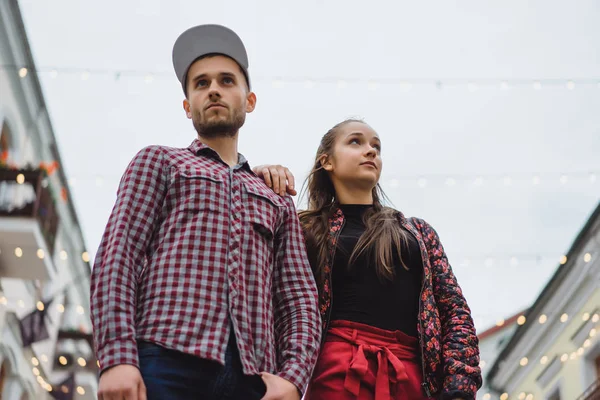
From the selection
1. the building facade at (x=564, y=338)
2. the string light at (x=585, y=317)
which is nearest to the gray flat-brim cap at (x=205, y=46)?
the building facade at (x=564, y=338)

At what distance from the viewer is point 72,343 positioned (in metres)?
13.7

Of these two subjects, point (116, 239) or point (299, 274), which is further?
point (299, 274)

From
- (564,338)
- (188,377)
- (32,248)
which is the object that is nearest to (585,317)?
(564,338)

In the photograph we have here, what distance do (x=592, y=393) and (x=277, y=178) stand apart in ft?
34.5

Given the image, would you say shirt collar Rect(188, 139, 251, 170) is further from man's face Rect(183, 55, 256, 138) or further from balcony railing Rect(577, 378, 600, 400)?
balcony railing Rect(577, 378, 600, 400)

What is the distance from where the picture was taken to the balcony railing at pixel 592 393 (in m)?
11.7

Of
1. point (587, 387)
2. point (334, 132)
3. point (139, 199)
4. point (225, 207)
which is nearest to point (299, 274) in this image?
point (225, 207)

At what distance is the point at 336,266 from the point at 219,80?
2.14 feet

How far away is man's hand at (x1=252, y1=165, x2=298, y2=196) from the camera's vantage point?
2.46 meters

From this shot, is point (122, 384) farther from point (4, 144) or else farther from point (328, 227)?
point (4, 144)

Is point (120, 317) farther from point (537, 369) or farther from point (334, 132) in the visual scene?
point (537, 369)

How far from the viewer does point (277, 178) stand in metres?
2.50

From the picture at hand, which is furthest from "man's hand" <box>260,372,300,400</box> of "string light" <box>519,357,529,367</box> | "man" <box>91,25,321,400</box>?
"string light" <box>519,357,529,367</box>

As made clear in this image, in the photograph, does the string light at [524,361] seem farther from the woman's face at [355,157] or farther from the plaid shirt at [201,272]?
the plaid shirt at [201,272]
